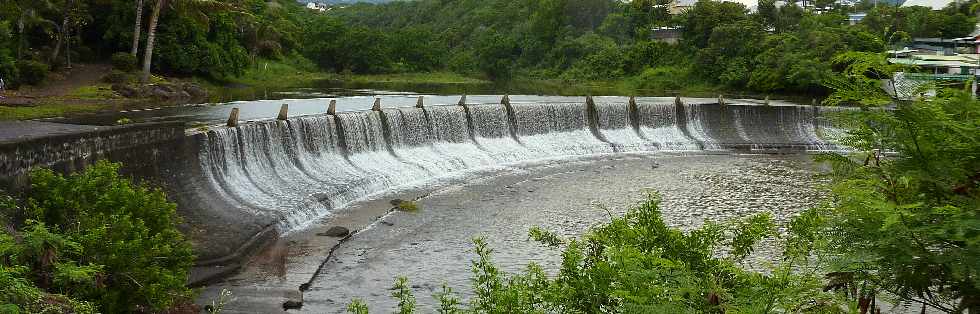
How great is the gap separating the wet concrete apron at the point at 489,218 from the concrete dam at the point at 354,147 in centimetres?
101

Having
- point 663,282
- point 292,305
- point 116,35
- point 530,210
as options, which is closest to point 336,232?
point 292,305

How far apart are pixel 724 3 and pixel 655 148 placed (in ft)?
108

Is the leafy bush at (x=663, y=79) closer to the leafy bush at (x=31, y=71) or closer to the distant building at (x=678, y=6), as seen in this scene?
the distant building at (x=678, y=6)

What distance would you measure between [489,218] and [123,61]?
2308cm

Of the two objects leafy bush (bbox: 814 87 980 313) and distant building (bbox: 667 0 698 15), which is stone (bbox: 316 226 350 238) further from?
distant building (bbox: 667 0 698 15)

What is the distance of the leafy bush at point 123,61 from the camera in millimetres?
35000

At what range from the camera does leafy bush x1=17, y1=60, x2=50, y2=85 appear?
2991 cm

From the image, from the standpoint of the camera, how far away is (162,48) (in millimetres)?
38500

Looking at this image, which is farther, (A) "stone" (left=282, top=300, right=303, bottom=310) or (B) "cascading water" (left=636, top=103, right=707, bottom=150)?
(B) "cascading water" (left=636, top=103, right=707, bottom=150)

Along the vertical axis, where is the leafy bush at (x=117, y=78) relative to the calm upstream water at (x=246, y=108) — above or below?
above

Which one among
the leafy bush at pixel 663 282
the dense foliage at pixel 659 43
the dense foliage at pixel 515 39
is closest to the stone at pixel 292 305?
the leafy bush at pixel 663 282

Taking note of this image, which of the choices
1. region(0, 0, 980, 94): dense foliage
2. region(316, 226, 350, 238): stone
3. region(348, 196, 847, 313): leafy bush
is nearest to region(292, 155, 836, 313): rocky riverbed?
region(316, 226, 350, 238): stone

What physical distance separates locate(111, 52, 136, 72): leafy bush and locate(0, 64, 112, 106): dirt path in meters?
0.48

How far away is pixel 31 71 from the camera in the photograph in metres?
30.2
